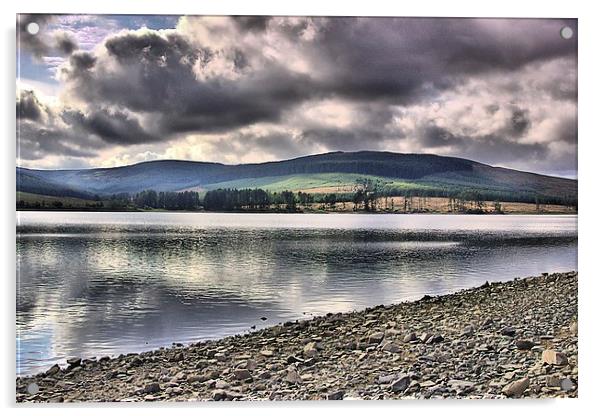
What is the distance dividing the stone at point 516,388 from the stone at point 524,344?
0.77ft

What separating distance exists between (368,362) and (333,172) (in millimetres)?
1558

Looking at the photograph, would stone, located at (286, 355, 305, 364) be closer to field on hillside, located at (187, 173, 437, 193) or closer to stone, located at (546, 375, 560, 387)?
field on hillside, located at (187, 173, 437, 193)

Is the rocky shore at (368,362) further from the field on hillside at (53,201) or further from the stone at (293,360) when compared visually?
the field on hillside at (53,201)

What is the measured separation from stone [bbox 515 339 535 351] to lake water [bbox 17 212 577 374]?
590mm

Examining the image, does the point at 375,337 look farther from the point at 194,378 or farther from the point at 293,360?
the point at 194,378

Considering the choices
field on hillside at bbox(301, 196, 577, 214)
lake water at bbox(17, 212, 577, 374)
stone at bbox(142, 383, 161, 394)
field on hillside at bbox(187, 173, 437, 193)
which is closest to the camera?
stone at bbox(142, 383, 161, 394)

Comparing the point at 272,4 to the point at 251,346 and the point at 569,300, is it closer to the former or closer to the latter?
the point at 251,346

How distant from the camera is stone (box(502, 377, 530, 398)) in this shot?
5676 mm

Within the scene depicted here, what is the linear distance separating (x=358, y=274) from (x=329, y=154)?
1.02 metres

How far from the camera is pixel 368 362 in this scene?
5.77m

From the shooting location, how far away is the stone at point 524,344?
19.0 ft

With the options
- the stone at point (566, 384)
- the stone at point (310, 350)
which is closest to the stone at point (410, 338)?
the stone at point (310, 350)

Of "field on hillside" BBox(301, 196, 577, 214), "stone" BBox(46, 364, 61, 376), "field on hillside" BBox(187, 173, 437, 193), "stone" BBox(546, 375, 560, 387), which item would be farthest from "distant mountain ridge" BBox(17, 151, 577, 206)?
"stone" BBox(546, 375, 560, 387)
